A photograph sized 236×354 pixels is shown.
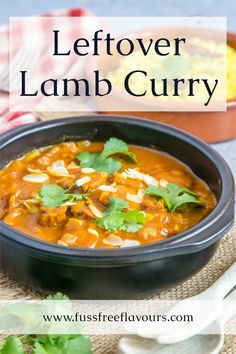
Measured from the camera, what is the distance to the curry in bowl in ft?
7.96

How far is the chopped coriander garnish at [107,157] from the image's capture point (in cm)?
279

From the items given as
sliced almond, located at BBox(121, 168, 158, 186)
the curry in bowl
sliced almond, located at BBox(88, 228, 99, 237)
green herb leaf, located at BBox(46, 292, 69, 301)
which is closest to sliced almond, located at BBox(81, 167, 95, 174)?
the curry in bowl

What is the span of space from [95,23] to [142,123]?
1.65 m

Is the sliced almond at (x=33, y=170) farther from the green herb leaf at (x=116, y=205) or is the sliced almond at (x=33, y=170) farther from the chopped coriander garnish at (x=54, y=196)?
the green herb leaf at (x=116, y=205)

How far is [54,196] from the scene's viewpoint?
2.56 metres

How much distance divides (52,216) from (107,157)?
1.70ft

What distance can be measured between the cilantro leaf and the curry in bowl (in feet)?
1.19

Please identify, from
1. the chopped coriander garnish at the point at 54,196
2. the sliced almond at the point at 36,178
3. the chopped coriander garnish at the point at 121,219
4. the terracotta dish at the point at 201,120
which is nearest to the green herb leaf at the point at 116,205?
the chopped coriander garnish at the point at 121,219

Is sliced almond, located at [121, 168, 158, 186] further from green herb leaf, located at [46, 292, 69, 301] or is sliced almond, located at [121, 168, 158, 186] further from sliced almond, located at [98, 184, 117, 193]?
green herb leaf, located at [46, 292, 69, 301]

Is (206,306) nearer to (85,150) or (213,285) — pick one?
(213,285)

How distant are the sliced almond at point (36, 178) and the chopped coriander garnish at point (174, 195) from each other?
1.22ft

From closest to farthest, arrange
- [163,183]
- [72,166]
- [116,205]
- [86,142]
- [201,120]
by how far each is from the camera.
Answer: [116,205]
[163,183]
[72,166]
[86,142]
[201,120]

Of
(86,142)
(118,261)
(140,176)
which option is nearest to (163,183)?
(140,176)

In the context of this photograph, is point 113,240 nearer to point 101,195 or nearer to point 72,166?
point 101,195
